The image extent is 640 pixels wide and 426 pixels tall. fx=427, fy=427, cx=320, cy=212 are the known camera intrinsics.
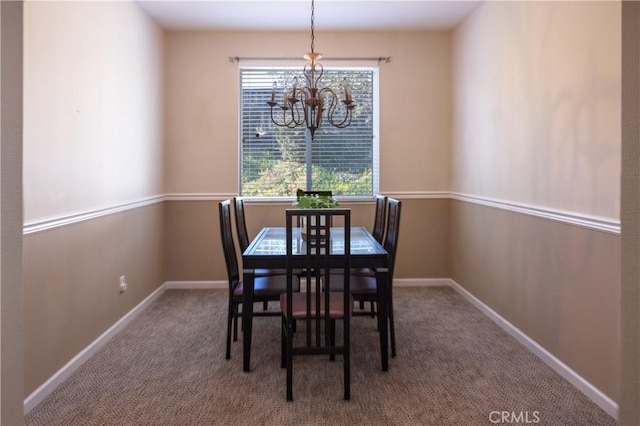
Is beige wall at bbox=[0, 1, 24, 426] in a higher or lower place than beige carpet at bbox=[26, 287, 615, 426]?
higher

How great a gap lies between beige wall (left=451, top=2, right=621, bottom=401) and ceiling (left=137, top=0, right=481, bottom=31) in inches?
13.7

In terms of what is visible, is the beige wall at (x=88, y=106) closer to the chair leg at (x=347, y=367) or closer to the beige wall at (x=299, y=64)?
the beige wall at (x=299, y=64)

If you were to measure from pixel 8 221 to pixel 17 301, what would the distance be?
0.20 meters

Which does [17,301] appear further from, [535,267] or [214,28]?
[214,28]

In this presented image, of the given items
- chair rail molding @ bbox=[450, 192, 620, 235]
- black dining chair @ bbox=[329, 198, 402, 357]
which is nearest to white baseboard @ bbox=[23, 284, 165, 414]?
black dining chair @ bbox=[329, 198, 402, 357]

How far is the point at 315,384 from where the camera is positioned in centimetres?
240

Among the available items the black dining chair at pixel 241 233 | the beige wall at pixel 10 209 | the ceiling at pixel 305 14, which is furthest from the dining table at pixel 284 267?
the ceiling at pixel 305 14

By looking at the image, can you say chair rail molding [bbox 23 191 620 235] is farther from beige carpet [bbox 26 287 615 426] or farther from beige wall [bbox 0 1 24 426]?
beige wall [bbox 0 1 24 426]

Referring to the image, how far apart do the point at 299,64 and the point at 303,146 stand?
2.78ft

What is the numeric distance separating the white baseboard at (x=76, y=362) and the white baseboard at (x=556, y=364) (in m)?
2.83

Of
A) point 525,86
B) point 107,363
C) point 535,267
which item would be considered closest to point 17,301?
point 107,363

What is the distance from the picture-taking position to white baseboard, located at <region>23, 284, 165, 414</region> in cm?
220

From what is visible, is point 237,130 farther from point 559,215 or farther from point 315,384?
point 559,215

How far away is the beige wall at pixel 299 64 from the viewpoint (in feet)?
14.5
